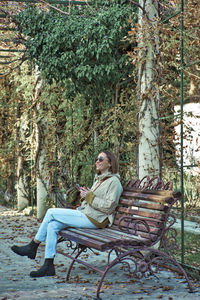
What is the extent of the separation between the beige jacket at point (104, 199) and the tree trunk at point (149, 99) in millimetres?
972

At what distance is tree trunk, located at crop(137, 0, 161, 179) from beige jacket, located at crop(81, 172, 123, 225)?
0.97m

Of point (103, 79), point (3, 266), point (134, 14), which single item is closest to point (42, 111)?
point (103, 79)

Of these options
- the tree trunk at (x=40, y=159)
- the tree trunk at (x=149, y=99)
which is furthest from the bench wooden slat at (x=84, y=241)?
the tree trunk at (x=40, y=159)

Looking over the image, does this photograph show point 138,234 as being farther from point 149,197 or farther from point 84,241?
point 84,241

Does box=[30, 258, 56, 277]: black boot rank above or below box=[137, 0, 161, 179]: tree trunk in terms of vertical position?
below

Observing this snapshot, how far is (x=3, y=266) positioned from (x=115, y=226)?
1526mm

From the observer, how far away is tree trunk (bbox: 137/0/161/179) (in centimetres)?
611

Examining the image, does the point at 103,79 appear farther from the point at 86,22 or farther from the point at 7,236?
the point at 7,236

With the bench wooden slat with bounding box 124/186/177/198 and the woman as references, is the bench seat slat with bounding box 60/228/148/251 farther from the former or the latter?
the bench wooden slat with bounding box 124/186/177/198

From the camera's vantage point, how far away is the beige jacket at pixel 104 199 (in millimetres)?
5023

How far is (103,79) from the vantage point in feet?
23.4

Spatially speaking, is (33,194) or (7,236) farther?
(33,194)

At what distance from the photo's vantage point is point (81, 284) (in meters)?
4.91

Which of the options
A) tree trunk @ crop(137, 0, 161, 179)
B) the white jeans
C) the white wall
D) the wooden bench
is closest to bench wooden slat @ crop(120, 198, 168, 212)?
the wooden bench
